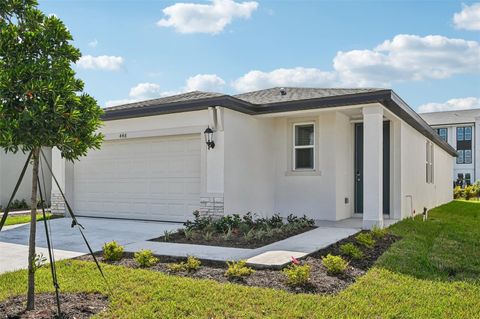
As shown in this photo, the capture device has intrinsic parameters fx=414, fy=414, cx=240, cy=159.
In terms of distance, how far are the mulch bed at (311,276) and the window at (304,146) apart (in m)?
4.44

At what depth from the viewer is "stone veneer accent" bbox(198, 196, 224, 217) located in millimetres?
9586

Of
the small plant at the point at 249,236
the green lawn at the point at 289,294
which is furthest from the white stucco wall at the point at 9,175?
the green lawn at the point at 289,294

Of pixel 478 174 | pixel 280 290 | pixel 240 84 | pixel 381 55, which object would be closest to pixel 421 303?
pixel 280 290

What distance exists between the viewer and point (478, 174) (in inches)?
1499

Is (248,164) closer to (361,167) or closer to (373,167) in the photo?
(373,167)

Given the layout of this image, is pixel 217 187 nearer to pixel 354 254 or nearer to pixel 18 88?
pixel 354 254

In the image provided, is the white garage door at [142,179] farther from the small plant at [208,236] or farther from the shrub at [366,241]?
the shrub at [366,241]

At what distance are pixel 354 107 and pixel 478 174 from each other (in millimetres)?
34649

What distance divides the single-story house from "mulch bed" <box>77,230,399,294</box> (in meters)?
3.29

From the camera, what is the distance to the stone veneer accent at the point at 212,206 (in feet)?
31.4

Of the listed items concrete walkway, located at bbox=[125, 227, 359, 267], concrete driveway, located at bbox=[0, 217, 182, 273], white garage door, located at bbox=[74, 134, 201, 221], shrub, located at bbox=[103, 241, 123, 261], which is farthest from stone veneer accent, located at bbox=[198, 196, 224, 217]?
shrub, located at bbox=[103, 241, 123, 261]

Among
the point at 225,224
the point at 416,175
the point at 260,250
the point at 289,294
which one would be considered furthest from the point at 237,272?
the point at 416,175

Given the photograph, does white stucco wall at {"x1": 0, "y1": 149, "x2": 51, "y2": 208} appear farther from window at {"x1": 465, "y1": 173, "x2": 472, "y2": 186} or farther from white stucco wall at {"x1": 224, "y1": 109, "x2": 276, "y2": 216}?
window at {"x1": 465, "y1": 173, "x2": 472, "y2": 186}

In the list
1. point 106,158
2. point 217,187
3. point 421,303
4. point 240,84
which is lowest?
point 421,303
